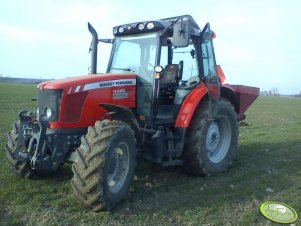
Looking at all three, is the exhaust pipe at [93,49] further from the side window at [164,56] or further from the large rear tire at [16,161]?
the large rear tire at [16,161]

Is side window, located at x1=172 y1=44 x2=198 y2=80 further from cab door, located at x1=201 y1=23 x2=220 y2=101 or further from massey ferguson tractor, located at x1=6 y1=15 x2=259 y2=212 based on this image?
cab door, located at x1=201 y1=23 x2=220 y2=101

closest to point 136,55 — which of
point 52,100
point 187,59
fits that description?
point 187,59

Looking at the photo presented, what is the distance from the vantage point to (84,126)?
5.56 metres

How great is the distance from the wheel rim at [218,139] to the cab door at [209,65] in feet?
2.16

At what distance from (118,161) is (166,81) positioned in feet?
6.45

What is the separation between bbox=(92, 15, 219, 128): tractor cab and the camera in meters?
6.18

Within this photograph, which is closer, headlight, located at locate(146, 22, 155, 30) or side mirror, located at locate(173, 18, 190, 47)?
side mirror, located at locate(173, 18, 190, 47)

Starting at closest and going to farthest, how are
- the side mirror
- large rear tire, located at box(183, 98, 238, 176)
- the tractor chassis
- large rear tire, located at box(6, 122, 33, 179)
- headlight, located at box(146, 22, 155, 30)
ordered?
the tractor chassis
the side mirror
large rear tire, located at box(6, 122, 33, 179)
headlight, located at box(146, 22, 155, 30)
large rear tire, located at box(183, 98, 238, 176)

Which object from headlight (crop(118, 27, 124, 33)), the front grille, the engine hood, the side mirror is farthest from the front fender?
the front grille

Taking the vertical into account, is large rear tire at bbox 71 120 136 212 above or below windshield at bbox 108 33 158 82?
below

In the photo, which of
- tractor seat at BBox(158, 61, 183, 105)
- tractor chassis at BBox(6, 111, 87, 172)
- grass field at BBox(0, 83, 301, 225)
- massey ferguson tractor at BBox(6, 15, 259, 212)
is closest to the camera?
grass field at BBox(0, 83, 301, 225)

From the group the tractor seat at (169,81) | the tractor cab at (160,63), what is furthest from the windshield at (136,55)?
the tractor seat at (169,81)

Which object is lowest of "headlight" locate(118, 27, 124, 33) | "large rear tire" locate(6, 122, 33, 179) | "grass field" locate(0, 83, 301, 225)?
"grass field" locate(0, 83, 301, 225)

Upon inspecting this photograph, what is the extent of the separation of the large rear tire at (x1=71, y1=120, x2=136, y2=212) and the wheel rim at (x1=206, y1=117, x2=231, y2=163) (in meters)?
2.26
